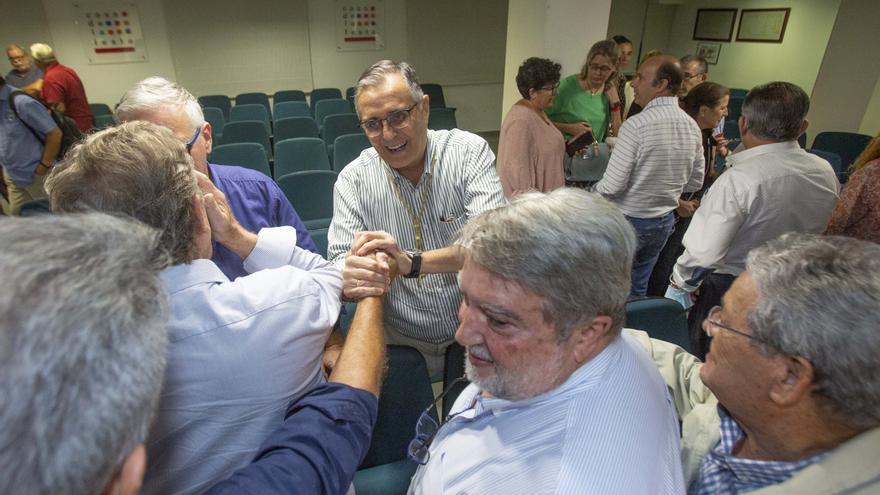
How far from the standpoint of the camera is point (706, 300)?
2.17m

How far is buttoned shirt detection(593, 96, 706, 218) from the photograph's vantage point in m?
2.54

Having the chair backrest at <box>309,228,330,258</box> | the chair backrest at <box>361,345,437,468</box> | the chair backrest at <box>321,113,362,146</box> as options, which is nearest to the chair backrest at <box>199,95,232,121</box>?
the chair backrest at <box>321,113,362,146</box>

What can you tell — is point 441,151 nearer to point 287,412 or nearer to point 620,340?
point 620,340

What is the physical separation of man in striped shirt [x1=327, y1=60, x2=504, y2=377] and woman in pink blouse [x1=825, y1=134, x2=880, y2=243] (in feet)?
5.40

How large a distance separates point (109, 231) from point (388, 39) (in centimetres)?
857

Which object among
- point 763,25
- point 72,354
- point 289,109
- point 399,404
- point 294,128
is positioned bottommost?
point 399,404

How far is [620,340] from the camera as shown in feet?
3.30

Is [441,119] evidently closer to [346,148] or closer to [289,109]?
[346,148]

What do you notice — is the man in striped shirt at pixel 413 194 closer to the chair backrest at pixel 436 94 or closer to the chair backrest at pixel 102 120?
the chair backrest at pixel 436 94

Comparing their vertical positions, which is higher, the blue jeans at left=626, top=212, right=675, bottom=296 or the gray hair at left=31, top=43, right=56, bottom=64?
the gray hair at left=31, top=43, right=56, bottom=64

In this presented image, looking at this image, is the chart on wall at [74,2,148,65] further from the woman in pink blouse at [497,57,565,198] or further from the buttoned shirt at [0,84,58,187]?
the woman in pink blouse at [497,57,565,198]

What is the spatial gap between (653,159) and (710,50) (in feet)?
29.1

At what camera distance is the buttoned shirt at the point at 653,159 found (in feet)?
8.33

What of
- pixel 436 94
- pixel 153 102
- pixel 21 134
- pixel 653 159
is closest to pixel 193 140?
pixel 153 102
